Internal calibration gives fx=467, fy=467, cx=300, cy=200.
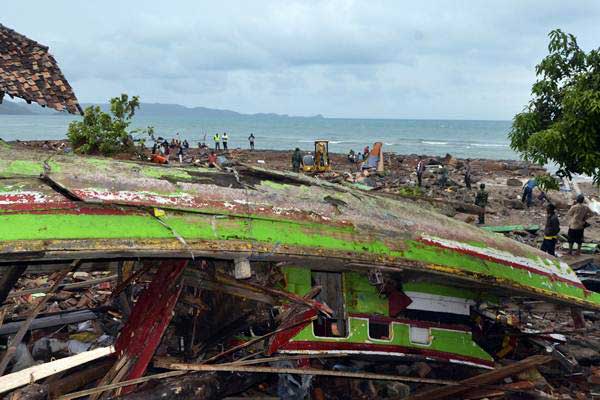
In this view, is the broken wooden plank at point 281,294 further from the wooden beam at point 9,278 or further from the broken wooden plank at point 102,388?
the wooden beam at point 9,278

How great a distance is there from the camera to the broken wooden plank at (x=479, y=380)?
19.3ft

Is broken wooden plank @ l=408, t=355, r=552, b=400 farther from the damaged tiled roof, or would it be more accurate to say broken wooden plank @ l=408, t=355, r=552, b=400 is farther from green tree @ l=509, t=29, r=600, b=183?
the damaged tiled roof

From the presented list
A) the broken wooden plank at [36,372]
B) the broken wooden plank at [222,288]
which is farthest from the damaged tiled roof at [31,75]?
the broken wooden plank at [36,372]

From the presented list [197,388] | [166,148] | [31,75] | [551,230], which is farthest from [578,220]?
[166,148]

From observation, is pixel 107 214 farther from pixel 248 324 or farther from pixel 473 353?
pixel 473 353

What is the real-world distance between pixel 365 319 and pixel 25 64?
37.4ft

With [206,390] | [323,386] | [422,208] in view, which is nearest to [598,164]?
[422,208]

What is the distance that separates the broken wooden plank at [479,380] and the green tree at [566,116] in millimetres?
4736

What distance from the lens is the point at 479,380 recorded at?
6.15 meters

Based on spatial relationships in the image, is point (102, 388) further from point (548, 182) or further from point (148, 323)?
point (548, 182)

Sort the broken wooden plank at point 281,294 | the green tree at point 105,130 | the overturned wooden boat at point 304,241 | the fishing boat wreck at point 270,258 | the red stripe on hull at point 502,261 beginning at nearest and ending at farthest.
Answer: the overturned wooden boat at point 304,241 → the fishing boat wreck at point 270,258 → the broken wooden plank at point 281,294 → the red stripe on hull at point 502,261 → the green tree at point 105,130

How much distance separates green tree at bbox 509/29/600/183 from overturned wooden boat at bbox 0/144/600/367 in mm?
2893

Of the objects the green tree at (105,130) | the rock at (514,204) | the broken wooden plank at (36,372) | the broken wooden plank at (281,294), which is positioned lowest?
the rock at (514,204)

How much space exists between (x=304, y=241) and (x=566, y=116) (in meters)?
6.99
